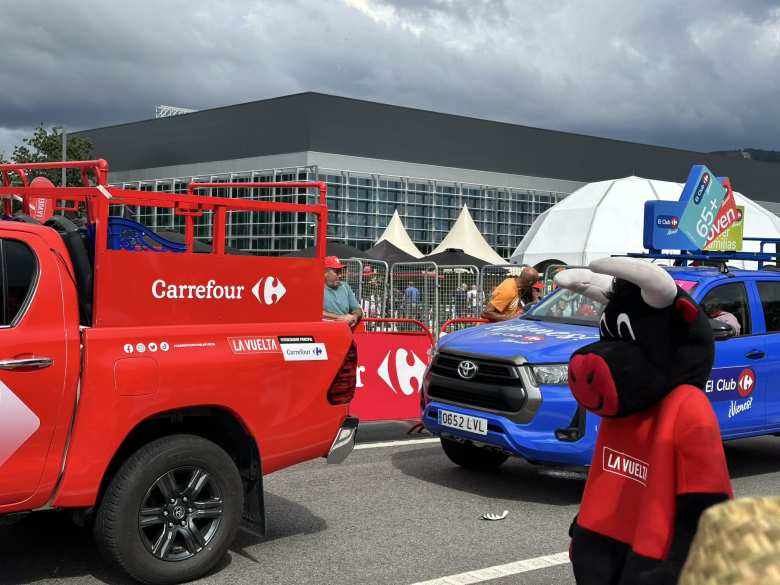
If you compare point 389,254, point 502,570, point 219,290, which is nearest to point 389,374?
point 502,570

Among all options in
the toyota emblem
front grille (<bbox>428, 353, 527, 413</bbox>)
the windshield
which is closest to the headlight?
front grille (<bbox>428, 353, 527, 413</bbox>)

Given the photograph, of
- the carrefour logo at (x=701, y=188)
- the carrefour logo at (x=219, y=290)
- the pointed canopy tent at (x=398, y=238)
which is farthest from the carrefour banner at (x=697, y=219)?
the pointed canopy tent at (x=398, y=238)

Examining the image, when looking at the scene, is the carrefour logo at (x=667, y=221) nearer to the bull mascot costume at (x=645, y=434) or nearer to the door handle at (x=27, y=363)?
the bull mascot costume at (x=645, y=434)

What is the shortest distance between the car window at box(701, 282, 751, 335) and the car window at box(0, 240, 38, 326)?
5550 mm

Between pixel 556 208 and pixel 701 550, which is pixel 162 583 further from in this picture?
pixel 556 208

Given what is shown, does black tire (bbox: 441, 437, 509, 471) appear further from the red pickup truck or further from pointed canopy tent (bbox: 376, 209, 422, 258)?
pointed canopy tent (bbox: 376, 209, 422, 258)

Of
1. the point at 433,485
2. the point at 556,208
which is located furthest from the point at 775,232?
the point at 433,485

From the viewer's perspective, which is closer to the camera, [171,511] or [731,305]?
[171,511]

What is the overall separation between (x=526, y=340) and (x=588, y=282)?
362 centimetres

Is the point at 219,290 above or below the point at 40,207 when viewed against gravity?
below

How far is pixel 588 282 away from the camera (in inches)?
146

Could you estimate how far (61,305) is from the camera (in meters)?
4.64

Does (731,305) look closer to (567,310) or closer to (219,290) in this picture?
(567,310)

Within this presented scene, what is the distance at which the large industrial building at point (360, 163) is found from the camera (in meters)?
36.2
